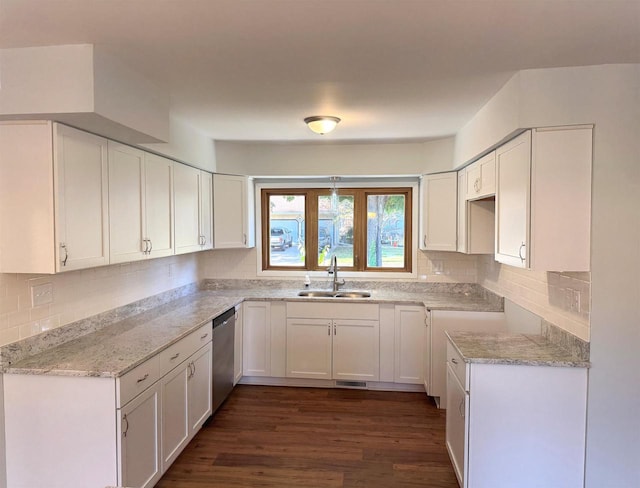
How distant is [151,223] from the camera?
115 inches

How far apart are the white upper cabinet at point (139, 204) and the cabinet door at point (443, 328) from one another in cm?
236

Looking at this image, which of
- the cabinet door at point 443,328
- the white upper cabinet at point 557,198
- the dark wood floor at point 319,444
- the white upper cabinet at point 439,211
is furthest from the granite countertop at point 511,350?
the white upper cabinet at point 439,211

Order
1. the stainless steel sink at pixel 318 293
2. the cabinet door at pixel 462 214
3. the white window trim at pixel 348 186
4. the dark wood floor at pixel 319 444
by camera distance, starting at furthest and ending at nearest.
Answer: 1. the white window trim at pixel 348 186
2. the stainless steel sink at pixel 318 293
3. the cabinet door at pixel 462 214
4. the dark wood floor at pixel 319 444

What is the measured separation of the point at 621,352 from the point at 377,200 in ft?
9.23

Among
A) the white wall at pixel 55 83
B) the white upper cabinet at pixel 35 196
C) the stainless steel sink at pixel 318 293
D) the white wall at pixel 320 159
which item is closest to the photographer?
the white wall at pixel 55 83

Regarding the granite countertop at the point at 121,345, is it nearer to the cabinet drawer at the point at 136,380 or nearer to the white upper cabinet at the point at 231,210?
the cabinet drawer at the point at 136,380

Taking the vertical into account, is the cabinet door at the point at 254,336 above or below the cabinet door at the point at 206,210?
below

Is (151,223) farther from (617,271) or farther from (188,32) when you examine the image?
(617,271)

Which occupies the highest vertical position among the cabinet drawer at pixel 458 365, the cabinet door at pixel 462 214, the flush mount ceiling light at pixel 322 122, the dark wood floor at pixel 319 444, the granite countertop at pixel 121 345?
the flush mount ceiling light at pixel 322 122

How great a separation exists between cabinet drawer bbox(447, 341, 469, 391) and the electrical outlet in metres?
2.41

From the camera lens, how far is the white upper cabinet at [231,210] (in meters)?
4.21

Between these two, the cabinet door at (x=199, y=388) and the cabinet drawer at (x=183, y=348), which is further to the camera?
the cabinet door at (x=199, y=388)

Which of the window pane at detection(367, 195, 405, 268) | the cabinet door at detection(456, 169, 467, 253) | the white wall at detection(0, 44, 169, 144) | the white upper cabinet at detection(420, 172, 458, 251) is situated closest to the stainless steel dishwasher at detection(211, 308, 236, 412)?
the window pane at detection(367, 195, 405, 268)

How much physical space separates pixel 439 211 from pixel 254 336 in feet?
7.24
